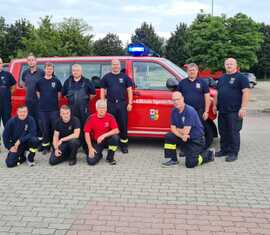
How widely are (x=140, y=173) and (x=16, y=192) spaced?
1887 millimetres

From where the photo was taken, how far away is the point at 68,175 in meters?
6.23

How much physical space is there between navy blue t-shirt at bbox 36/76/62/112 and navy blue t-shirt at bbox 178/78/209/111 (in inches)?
93.6

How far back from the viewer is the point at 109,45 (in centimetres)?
5750

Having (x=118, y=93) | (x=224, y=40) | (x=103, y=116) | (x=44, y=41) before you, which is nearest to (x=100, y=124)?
(x=103, y=116)

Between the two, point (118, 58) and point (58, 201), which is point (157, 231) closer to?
point (58, 201)

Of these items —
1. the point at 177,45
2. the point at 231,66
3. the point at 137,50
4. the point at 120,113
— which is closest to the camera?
the point at 231,66

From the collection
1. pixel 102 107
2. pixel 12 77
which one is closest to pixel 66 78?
pixel 12 77

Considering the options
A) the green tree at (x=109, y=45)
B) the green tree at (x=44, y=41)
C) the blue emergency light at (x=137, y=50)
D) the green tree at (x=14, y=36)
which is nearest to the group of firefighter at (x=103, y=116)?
the blue emergency light at (x=137, y=50)

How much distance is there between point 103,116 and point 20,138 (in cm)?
143

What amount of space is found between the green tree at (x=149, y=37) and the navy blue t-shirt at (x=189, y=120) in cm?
5093

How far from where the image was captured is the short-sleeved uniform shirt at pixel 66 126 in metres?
7.00

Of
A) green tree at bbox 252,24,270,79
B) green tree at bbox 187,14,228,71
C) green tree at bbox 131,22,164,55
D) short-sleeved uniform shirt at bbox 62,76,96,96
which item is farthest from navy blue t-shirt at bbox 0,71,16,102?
green tree at bbox 131,22,164,55

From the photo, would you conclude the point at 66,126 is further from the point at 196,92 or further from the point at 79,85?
the point at 196,92

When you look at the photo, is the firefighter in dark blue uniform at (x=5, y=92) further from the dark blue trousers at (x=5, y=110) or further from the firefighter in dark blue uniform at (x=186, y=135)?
the firefighter in dark blue uniform at (x=186, y=135)
